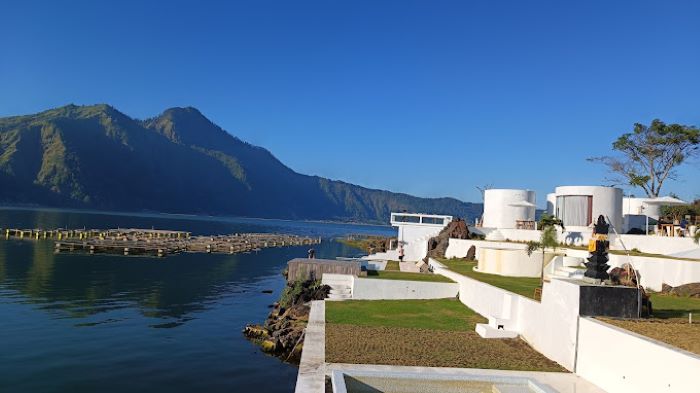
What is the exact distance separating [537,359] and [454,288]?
10.9m

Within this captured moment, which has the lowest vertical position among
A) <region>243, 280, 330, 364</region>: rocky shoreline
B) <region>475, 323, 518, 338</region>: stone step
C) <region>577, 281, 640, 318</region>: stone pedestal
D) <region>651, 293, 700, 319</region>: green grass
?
<region>243, 280, 330, 364</region>: rocky shoreline

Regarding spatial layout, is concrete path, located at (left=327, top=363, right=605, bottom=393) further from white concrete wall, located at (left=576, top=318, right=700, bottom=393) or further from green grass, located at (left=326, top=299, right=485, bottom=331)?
green grass, located at (left=326, top=299, right=485, bottom=331)

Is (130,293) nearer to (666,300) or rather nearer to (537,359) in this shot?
(537,359)

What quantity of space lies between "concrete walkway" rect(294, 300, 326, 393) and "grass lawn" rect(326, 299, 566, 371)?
9.4 inches

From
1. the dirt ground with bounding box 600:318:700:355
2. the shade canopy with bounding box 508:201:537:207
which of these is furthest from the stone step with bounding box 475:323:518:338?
the shade canopy with bounding box 508:201:537:207

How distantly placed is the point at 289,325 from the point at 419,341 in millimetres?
8536

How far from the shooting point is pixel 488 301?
1928cm

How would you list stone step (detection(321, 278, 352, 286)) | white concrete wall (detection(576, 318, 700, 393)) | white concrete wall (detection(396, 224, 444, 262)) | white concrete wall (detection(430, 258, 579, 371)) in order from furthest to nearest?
1. white concrete wall (detection(396, 224, 444, 262))
2. stone step (detection(321, 278, 352, 286))
3. white concrete wall (detection(430, 258, 579, 371))
4. white concrete wall (detection(576, 318, 700, 393))

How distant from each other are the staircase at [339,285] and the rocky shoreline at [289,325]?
0.40 metres

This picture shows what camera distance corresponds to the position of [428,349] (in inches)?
554

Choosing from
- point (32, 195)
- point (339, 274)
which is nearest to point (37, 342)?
point (339, 274)

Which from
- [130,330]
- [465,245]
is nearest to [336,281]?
[130,330]

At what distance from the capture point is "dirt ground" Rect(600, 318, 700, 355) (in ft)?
34.7

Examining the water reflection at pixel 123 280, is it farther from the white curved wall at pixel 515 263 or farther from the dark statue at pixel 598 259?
the dark statue at pixel 598 259
